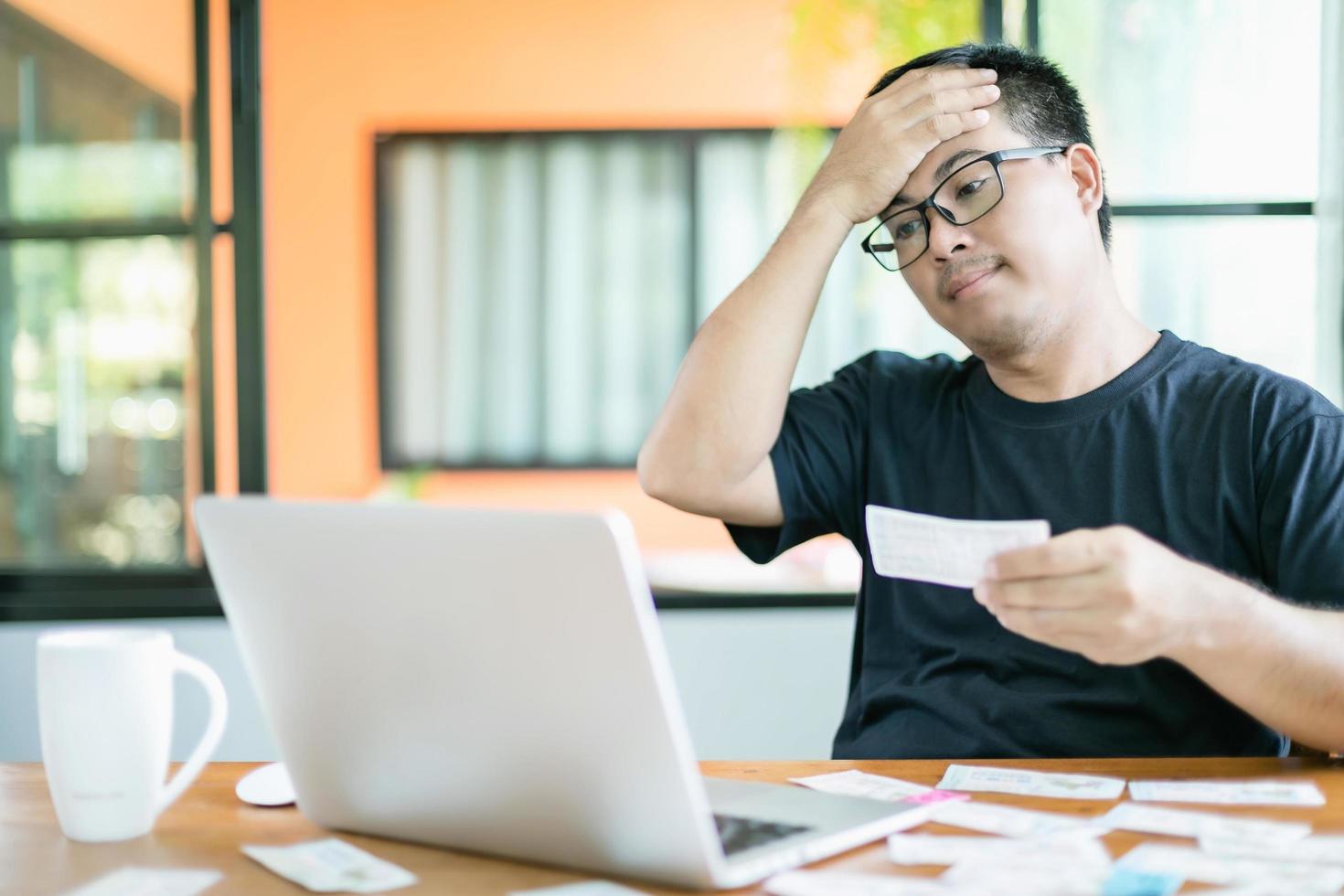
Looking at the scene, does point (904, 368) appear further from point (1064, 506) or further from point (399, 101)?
point (399, 101)

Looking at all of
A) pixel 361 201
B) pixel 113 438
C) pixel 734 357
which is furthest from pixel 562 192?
pixel 734 357

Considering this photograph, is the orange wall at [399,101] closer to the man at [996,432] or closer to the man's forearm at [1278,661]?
the man at [996,432]

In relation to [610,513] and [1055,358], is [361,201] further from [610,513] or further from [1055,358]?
[610,513]

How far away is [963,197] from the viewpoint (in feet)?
4.70

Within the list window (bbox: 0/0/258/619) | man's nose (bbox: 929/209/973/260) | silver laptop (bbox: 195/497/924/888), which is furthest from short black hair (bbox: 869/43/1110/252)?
A: window (bbox: 0/0/258/619)

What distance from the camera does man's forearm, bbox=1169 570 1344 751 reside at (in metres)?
1.03

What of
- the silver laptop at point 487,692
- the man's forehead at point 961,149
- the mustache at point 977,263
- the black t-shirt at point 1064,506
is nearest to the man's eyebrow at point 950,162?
the man's forehead at point 961,149

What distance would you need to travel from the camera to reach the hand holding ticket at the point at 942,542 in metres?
0.84

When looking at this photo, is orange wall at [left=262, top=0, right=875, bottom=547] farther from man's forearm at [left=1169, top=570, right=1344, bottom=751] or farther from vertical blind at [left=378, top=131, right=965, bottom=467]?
man's forearm at [left=1169, top=570, right=1344, bottom=751]

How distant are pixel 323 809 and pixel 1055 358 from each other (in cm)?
96

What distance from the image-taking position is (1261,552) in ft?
4.39

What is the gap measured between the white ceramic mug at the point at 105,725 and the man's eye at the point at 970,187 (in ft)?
3.19

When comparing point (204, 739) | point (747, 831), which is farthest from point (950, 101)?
point (204, 739)

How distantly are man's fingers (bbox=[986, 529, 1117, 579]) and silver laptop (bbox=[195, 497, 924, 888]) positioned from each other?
208 millimetres
